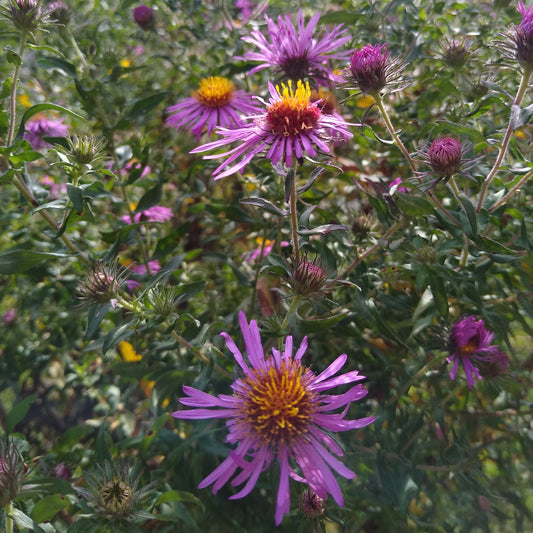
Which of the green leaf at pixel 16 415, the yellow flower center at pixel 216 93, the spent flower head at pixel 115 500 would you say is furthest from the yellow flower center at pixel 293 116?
the green leaf at pixel 16 415

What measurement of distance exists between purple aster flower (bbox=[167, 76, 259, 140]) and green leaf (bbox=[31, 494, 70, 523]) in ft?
2.35

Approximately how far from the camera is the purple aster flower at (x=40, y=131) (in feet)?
4.14

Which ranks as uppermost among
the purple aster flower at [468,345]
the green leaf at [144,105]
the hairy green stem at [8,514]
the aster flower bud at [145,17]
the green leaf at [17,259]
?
the aster flower bud at [145,17]

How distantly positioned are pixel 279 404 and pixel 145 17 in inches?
46.6

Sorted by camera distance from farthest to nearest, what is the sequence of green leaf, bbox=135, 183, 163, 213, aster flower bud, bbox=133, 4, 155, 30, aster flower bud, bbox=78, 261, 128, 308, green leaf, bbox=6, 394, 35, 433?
aster flower bud, bbox=133, 4, 155, 30 < green leaf, bbox=135, 183, 163, 213 < green leaf, bbox=6, 394, 35, 433 < aster flower bud, bbox=78, 261, 128, 308

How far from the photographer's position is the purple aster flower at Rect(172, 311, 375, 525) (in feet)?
2.06

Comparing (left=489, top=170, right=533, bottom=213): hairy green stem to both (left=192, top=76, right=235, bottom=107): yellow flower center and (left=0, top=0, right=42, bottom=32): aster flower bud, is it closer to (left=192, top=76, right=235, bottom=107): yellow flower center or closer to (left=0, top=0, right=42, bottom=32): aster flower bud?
(left=192, top=76, right=235, bottom=107): yellow flower center

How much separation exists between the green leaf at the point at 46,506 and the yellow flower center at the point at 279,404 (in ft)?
0.94

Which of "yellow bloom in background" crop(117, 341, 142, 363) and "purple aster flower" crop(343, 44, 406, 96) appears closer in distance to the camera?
"purple aster flower" crop(343, 44, 406, 96)

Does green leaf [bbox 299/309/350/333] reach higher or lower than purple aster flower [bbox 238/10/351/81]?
lower

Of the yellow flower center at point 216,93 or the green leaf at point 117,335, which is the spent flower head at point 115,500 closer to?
the green leaf at point 117,335

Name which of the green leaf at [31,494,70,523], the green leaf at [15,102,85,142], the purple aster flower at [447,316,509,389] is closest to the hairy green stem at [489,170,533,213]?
the purple aster flower at [447,316,509,389]

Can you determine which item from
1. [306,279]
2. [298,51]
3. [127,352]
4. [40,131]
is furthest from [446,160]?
[40,131]

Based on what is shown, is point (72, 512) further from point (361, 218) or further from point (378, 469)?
point (361, 218)
